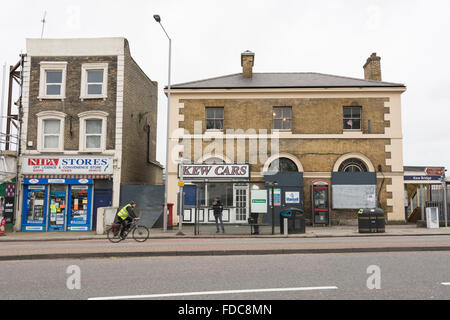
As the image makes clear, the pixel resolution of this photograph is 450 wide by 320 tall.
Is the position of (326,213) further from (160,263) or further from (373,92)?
(160,263)

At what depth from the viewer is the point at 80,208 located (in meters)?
21.3

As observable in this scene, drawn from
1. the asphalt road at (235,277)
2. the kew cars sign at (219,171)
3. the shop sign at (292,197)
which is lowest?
the asphalt road at (235,277)

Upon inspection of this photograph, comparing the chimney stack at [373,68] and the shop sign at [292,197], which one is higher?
the chimney stack at [373,68]

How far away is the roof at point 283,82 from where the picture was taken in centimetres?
2209

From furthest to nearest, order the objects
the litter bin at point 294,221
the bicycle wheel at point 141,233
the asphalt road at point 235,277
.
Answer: the litter bin at point 294,221
the bicycle wheel at point 141,233
the asphalt road at point 235,277

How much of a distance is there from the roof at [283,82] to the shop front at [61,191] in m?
7.07

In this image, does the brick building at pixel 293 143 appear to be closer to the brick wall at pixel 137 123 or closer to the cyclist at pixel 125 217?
the brick wall at pixel 137 123

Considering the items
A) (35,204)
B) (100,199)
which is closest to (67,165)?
(100,199)

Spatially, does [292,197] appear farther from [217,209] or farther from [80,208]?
[80,208]

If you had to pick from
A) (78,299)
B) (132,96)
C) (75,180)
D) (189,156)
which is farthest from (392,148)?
(78,299)

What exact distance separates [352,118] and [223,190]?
8803 millimetres

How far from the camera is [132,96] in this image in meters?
23.7

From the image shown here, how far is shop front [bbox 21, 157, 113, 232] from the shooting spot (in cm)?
2116

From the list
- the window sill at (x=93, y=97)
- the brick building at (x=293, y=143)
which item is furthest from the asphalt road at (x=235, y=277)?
the window sill at (x=93, y=97)
